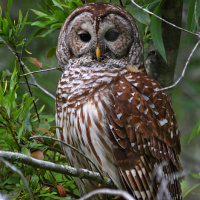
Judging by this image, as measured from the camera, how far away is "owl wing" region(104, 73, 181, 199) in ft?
9.48

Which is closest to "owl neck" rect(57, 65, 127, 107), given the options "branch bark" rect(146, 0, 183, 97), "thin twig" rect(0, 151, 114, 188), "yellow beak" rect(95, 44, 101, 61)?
"yellow beak" rect(95, 44, 101, 61)

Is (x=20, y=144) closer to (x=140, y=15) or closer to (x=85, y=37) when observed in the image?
Result: (x=85, y=37)

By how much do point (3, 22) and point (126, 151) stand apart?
1.35m

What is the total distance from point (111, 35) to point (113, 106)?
71 centimetres

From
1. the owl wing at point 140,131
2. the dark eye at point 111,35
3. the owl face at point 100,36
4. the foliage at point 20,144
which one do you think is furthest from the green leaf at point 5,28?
the owl wing at point 140,131

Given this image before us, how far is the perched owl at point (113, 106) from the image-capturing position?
114 inches

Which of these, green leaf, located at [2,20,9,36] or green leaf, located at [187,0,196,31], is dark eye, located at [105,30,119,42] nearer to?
green leaf, located at [187,0,196,31]

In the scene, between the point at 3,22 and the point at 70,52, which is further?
the point at 70,52

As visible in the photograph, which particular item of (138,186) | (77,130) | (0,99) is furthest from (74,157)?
(0,99)

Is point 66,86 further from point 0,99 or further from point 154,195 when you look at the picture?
point 154,195

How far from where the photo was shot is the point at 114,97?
2.92 metres

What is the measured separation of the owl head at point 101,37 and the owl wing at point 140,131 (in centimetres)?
30

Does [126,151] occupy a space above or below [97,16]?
below

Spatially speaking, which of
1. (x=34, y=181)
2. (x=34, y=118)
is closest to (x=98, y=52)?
(x=34, y=118)
